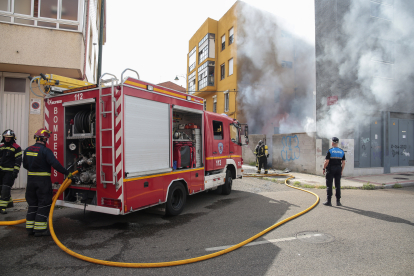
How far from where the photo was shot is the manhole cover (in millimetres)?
4117

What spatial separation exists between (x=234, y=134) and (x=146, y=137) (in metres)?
4.24

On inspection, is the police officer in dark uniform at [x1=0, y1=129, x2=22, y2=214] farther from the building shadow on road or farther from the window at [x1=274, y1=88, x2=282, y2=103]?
the window at [x1=274, y1=88, x2=282, y2=103]

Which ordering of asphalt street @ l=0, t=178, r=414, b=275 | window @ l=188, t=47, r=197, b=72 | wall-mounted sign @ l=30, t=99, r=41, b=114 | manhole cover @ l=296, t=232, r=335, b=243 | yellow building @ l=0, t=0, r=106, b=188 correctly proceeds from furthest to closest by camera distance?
window @ l=188, t=47, r=197, b=72 < wall-mounted sign @ l=30, t=99, r=41, b=114 < yellow building @ l=0, t=0, r=106, b=188 < manhole cover @ l=296, t=232, r=335, b=243 < asphalt street @ l=0, t=178, r=414, b=275

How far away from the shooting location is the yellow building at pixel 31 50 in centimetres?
748

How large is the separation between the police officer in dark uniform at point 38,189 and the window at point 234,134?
5138 mm

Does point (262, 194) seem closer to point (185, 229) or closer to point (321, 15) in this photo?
point (185, 229)

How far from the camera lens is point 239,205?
6520 mm

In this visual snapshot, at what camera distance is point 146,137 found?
468cm

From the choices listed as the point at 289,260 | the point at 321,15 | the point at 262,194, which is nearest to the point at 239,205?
the point at 262,194

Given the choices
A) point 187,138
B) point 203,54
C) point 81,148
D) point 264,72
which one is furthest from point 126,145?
point 203,54

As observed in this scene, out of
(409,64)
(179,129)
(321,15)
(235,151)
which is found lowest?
(235,151)

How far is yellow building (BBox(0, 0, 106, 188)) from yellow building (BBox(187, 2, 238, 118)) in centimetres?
1401

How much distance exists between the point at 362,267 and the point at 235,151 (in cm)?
541

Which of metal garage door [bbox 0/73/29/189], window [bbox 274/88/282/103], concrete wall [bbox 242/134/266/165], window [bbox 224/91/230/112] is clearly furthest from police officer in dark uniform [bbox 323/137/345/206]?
window [bbox 224/91/230/112]
